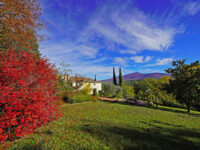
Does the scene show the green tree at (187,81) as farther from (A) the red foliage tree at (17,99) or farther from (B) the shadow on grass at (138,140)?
(A) the red foliage tree at (17,99)

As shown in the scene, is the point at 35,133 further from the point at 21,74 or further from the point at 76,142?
the point at 21,74

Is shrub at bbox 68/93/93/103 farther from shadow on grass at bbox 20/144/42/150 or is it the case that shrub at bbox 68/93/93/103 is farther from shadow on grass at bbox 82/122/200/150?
shadow on grass at bbox 20/144/42/150

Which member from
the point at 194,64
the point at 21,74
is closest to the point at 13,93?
the point at 21,74

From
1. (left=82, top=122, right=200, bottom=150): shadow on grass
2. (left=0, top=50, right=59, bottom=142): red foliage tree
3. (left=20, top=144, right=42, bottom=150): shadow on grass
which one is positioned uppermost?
(left=0, top=50, right=59, bottom=142): red foliage tree

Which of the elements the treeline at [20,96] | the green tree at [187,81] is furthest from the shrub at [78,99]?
the green tree at [187,81]

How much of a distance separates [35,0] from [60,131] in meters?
11.5

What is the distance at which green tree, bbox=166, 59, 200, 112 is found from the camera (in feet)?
36.6

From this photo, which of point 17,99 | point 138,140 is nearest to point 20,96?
point 17,99

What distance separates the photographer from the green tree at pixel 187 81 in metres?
11.1

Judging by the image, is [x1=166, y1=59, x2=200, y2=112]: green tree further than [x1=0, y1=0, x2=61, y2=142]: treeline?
Yes

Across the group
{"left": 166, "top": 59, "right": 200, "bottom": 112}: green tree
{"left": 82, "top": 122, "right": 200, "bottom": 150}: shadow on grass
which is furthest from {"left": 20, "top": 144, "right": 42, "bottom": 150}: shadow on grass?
{"left": 166, "top": 59, "right": 200, "bottom": 112}: green tree

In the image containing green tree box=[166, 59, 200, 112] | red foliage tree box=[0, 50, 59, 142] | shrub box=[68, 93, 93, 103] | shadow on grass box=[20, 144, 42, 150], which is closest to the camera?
shadow on grass box=[20, 144, 42, 150]

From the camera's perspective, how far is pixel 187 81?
38.5ft

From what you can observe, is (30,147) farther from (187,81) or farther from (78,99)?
(187,81)
